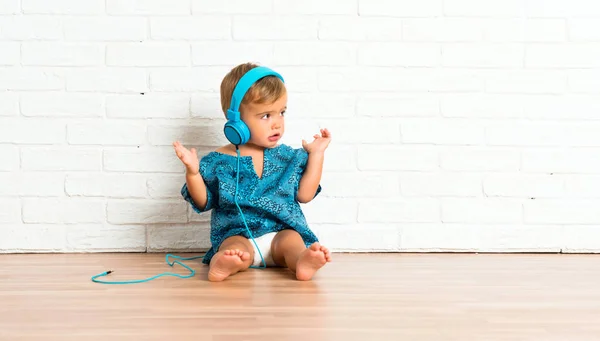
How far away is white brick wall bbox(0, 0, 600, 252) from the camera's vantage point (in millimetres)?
2371

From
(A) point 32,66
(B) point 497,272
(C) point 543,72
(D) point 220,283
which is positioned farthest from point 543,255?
(A) point 32,66

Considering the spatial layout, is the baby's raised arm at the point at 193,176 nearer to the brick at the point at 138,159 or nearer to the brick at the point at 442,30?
the brick at the point at 138,159

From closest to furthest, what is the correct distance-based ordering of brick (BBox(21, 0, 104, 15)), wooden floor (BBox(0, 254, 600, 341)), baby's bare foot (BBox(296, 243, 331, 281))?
wooden floor (BBox(0, 254, 600, 341)) → baby's bare foot (BBox(296, 243, 331, 281)) → brick (BBox(21, 0, 104, 15))

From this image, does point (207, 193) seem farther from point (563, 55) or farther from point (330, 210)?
point (563, 55)

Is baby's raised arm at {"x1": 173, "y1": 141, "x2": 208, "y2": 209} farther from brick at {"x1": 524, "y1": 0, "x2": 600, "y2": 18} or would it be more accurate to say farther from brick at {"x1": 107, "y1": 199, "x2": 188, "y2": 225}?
brick at {"x1": 524, "y1": 0, "x2": 600, "y2": 18}

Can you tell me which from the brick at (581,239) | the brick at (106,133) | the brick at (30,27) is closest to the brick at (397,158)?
the brick at (581,239)

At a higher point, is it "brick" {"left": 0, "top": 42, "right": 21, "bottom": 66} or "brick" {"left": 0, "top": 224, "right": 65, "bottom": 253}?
"brick" {"left": 0, "top": 42, "right": 21, "bottom": 66}

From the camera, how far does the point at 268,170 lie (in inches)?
87.9

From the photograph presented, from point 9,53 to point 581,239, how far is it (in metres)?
2.13

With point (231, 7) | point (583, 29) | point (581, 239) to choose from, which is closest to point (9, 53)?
point (231, 7)

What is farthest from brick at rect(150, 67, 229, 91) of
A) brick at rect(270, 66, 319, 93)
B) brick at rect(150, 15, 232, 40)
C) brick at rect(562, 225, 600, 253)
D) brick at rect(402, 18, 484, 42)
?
brick at rect(562, 225, 600, 253)

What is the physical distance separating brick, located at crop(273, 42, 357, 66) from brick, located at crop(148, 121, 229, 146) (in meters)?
0.32

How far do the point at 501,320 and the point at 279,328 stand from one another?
0.50 m

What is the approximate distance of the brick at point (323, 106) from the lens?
2398 millimetres
